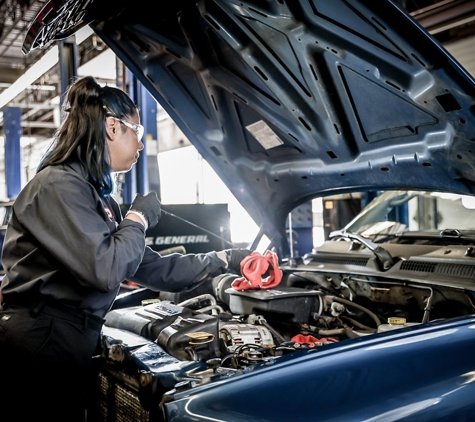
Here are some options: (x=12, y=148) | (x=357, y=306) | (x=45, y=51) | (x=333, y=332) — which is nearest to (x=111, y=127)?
(x=333, y=332)

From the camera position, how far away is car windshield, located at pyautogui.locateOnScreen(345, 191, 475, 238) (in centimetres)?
241

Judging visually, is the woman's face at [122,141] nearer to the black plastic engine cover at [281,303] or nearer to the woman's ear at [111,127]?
the woman's ear at [111,127]

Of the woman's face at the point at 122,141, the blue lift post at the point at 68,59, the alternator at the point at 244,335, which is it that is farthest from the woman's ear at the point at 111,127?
the blue lift post at the point at 68,59

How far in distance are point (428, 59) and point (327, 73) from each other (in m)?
0.45

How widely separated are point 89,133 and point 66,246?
0.44 metres

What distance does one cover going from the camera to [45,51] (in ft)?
28.2

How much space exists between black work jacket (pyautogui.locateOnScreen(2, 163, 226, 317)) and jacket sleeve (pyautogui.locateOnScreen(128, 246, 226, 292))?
17.6 inches

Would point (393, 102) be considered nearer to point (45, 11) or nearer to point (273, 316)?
point (273, 316)

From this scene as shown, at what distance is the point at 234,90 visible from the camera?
223cm

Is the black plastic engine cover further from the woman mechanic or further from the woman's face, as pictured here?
the woman's face

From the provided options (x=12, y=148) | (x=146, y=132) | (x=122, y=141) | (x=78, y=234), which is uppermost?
(x=12, y=148)

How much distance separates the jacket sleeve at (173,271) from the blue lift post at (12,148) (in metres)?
7.14

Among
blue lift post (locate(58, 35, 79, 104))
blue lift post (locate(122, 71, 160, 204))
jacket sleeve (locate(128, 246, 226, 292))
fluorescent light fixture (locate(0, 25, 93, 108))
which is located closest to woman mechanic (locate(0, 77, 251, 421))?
jacket sleeve (locate(128, 246, 226, 292))

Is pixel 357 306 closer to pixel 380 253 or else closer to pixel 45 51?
pixel 380 253
